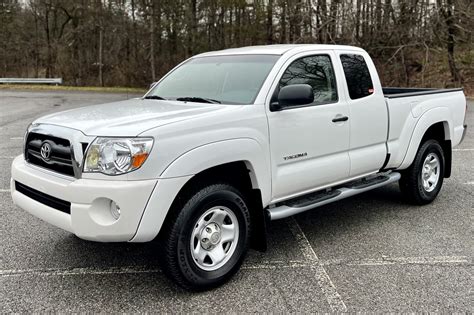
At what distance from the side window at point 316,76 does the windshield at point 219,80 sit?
0.75 feet

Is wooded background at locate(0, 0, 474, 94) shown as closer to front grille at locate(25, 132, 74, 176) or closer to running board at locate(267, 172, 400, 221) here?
running board at locate(267, 172, 400, 221)

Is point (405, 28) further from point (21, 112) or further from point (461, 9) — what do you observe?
point (21, 112)

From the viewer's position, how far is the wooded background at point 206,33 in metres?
22.0

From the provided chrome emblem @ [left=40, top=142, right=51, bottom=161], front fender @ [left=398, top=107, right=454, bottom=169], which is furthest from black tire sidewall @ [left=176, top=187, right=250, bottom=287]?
front fender @ [left=398, top=107, right=454, bottom=169]

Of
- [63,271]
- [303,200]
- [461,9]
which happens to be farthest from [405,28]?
[63,271]

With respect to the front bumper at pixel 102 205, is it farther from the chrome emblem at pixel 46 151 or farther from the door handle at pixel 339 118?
the door handle at pixel 339 118

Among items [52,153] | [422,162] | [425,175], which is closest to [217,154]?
[52,153]

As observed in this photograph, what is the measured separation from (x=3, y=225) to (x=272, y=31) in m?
24.8

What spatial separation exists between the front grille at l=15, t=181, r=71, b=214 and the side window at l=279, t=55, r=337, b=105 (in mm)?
2203

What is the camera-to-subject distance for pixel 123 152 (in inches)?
122

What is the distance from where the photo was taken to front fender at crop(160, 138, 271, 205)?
3.24 m

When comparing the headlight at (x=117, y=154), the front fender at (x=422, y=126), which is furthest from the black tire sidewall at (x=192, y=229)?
the front fender at (x=422, y=126)

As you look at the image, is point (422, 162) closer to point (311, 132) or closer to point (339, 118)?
point (339, 118)

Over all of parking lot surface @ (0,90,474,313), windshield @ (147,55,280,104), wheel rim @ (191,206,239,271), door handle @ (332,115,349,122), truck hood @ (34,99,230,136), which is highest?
windshield @ (147,55,280,104)
